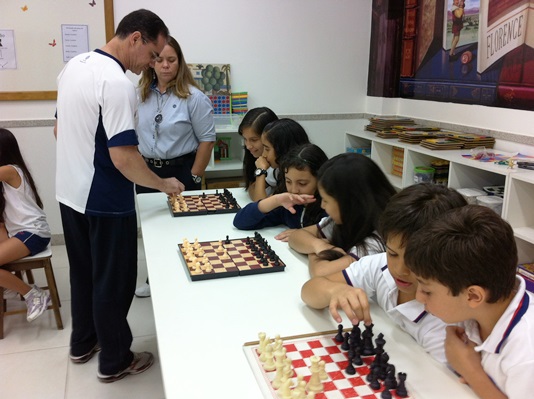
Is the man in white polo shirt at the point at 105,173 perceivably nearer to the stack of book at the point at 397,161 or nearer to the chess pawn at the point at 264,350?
the chess pawn at the point at 264,350

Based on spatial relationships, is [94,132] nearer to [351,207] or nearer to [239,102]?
[351,207]

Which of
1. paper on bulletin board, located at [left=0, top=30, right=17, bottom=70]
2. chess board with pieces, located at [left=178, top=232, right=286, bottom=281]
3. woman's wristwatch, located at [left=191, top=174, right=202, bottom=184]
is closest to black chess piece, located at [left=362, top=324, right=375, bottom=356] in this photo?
chess board with pieces, located at [left=178, top=232, right=286, bottom=281]

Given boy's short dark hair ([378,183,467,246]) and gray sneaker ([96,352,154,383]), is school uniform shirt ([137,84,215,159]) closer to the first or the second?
gray sneaker ([96,352,154,383])

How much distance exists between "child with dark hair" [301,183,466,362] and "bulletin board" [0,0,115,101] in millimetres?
3450

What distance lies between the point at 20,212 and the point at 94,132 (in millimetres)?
1215

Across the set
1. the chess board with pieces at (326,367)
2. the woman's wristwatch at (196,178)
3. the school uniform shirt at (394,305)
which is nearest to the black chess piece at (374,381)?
the chess board with pieces at (326,367)

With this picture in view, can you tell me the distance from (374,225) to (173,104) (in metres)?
1.90

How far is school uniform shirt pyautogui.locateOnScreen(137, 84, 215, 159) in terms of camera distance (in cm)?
319

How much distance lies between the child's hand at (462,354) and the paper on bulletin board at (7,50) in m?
3.98

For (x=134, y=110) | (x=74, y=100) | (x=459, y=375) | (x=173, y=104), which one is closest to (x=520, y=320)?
(x=459, y=375)

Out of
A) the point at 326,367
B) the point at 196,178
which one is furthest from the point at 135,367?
the point at 326,367

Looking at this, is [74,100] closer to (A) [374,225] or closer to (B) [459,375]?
(A) [374,225]

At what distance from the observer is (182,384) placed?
114 cm

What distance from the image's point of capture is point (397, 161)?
4.12 m
